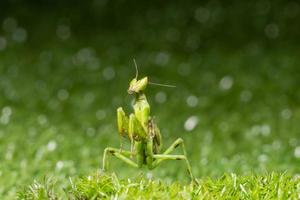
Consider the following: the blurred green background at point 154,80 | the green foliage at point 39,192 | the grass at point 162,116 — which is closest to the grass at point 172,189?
the green foliage at point 39,192

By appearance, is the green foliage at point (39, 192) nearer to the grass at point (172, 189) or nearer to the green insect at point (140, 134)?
the grass at point (172, 189)

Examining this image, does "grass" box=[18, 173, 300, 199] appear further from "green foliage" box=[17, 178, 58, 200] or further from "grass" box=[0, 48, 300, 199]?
"grass" box=[0, 48, 300, 199]

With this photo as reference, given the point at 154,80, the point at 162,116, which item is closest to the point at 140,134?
the point at 162,116

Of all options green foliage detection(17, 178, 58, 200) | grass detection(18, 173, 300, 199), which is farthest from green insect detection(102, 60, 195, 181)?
green foliage detection(17, 178, 58, 200)

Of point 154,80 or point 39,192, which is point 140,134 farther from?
point 154,80

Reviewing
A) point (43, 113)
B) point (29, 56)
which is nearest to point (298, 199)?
point (43, 113)

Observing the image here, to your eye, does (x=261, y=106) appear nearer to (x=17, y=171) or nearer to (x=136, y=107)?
(x=17, y=171)
